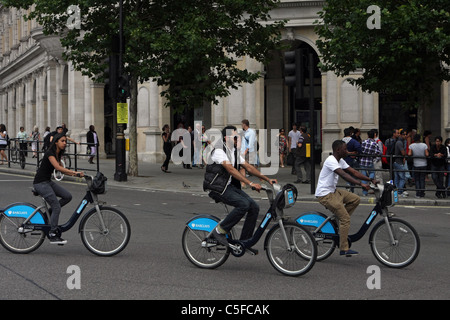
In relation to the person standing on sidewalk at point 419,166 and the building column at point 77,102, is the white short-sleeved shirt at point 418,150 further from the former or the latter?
the building column at point 77,102

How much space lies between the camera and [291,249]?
25.5 ft

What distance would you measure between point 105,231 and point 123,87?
12373 mm

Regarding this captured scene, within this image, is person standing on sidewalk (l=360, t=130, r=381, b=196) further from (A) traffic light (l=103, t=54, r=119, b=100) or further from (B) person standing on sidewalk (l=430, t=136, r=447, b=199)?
(A) traffic light (l=103, t=54, r=119, b=100)

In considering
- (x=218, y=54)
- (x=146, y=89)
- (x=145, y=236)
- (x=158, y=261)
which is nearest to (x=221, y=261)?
(x=158, y=261)

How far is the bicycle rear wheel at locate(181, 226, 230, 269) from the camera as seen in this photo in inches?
325

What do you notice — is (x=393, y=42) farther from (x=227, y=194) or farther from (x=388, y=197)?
(x=227, y=194)

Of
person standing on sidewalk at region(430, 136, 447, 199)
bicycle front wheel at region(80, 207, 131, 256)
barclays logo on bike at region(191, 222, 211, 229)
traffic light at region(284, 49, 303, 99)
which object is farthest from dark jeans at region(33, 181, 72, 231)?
person standing on sidewalk at region(430, 136, 447, 199)

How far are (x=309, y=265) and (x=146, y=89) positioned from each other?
26522 mm

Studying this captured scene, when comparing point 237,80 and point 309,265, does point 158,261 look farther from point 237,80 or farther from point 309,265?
point 237,80

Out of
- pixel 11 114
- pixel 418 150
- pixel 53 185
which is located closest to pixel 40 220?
pixel 53 185

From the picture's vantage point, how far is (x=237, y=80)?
77.7 feet

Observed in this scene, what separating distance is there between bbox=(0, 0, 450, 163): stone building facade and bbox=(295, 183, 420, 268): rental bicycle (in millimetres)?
10484

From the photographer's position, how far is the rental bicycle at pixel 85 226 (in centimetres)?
903

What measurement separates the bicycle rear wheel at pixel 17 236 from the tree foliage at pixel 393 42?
12.4 metres
